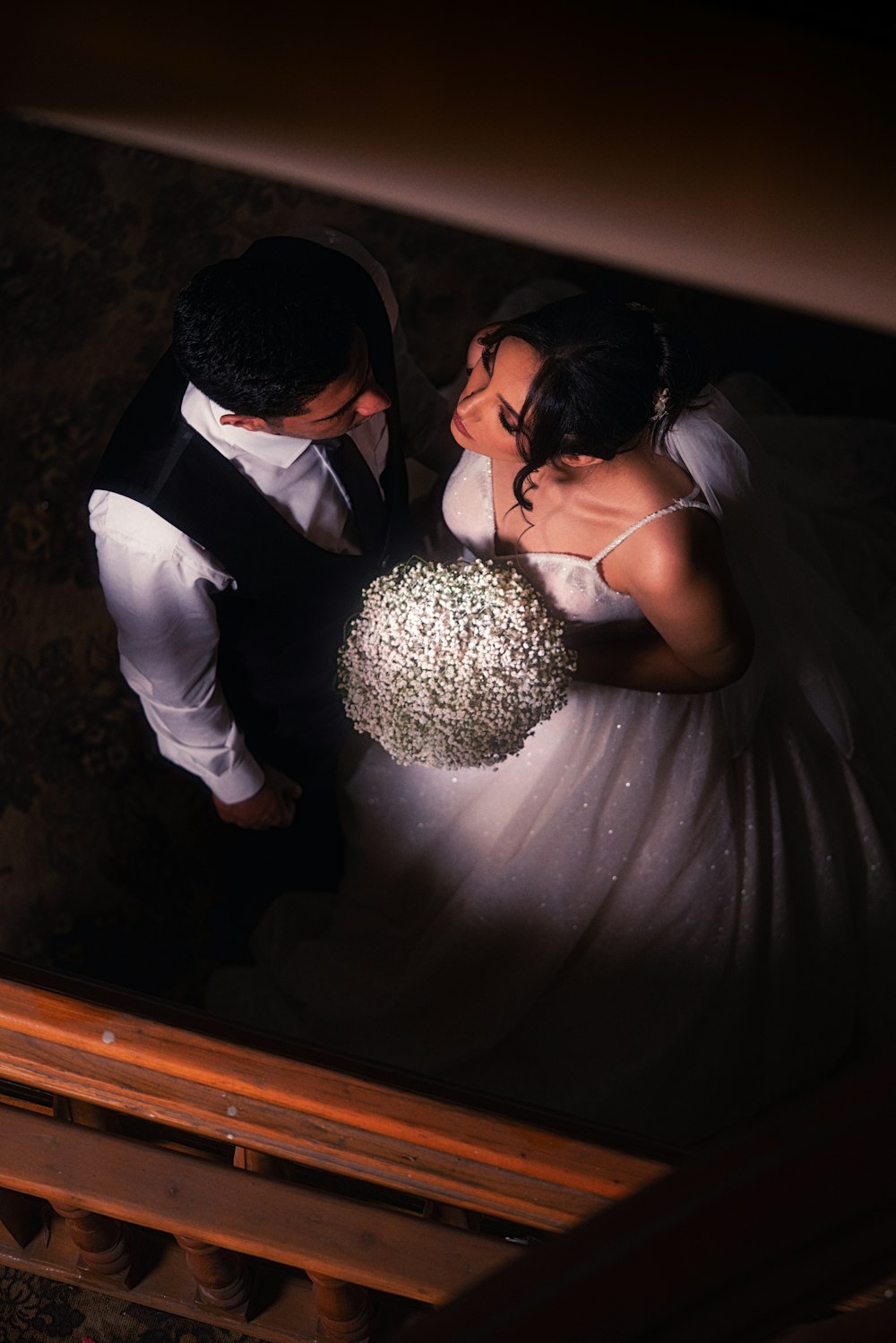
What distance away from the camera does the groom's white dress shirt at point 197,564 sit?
1.42 metres

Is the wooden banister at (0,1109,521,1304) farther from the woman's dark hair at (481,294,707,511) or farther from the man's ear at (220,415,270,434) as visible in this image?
the woman's dark hair at (481,294,707,511)

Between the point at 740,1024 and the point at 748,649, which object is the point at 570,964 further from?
the point at 748,649

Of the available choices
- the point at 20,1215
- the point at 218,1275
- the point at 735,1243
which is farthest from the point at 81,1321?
the point at 735,1243

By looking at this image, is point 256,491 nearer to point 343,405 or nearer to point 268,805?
point 343,405

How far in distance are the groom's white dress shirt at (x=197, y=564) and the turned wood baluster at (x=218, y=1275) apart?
0.79m

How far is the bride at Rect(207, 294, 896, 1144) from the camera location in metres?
1.78

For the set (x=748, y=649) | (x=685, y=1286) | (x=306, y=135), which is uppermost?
(x=306, y=135)

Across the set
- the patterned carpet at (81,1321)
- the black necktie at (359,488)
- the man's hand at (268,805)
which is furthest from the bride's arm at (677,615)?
the patterned carpet at (81,1321)

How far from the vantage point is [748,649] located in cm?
161

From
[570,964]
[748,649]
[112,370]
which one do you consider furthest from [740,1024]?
[112,370]

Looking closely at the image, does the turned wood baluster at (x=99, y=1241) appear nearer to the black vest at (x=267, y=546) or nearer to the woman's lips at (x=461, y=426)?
the black vest at (x=267, y=546)

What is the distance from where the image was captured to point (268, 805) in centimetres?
203

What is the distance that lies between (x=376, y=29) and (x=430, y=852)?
1.87 m

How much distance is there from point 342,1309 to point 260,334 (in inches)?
51.7
